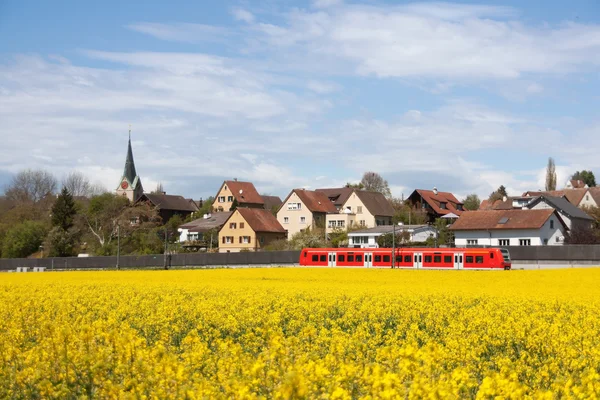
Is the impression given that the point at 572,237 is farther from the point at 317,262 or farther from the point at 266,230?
the point at 266,230

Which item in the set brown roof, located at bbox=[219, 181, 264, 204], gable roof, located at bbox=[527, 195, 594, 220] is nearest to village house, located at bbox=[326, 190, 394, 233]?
gable roof, located at bbox=[527, 195, 594, 220]

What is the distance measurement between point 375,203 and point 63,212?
39414 millimetres

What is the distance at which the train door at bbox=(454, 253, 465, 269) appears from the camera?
51325 mm

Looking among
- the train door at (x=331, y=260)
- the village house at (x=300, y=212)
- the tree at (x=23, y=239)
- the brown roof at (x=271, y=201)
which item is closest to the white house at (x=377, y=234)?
the village house at (x=300, y=212)

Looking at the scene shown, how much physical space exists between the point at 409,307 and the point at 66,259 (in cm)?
5803

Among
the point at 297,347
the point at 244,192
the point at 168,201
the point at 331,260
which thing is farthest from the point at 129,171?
the point at 297,347

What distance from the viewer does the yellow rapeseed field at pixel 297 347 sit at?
245 inches

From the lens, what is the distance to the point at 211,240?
301 ft

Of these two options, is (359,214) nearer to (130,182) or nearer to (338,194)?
(338,194)

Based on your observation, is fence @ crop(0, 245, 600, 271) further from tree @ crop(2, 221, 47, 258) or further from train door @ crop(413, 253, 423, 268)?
tree @ crop(2, 221, 47, 258)

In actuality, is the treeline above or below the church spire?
below

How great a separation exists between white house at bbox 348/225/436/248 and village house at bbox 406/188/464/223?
2249 centimetres

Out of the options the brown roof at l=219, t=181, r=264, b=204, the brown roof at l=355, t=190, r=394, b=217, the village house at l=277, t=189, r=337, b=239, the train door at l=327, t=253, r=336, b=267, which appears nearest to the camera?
the train door at l=327, t=253, r=336, b=267

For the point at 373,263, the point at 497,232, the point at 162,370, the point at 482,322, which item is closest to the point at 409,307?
the point at 482,322
